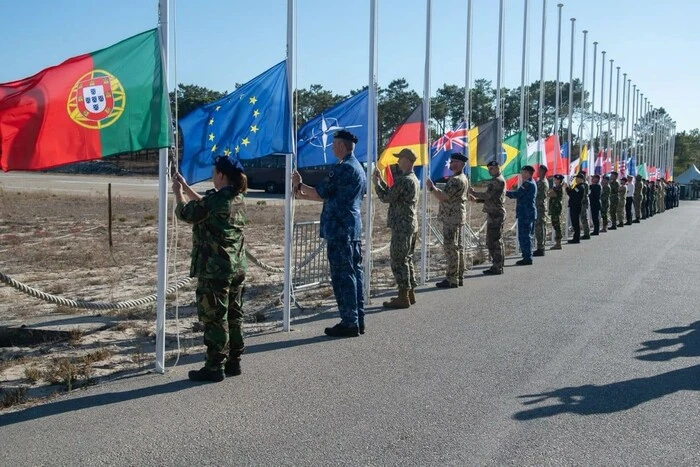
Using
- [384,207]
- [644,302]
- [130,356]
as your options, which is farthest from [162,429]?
[384,207]

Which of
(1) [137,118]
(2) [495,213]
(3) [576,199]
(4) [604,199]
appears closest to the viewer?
(1) [137,118]

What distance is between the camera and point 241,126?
310 inches

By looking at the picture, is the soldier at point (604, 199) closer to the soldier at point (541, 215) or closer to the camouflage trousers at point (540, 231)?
the soldier at point (541, 215)

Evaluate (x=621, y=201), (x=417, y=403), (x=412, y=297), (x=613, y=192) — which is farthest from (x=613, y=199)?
(x=417, y=403)

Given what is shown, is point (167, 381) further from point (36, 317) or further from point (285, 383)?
point (36, 317)

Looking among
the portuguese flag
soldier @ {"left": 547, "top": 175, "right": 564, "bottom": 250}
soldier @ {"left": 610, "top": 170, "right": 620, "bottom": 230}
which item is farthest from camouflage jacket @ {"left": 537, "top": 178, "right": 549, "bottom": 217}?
the portuguese flag

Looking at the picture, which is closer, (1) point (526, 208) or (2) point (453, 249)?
(2) point (453, 249)

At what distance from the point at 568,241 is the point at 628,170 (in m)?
18.2

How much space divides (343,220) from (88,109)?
2939 millimetres

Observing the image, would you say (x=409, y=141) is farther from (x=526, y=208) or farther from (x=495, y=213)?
(x=526, y=208)

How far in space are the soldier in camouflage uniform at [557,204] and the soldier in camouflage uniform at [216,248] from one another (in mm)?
13209

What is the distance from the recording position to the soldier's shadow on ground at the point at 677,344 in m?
7.54

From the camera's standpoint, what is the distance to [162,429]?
521cm

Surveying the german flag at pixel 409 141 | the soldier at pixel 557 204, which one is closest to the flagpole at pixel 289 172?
the german flag at pixel 409 141
